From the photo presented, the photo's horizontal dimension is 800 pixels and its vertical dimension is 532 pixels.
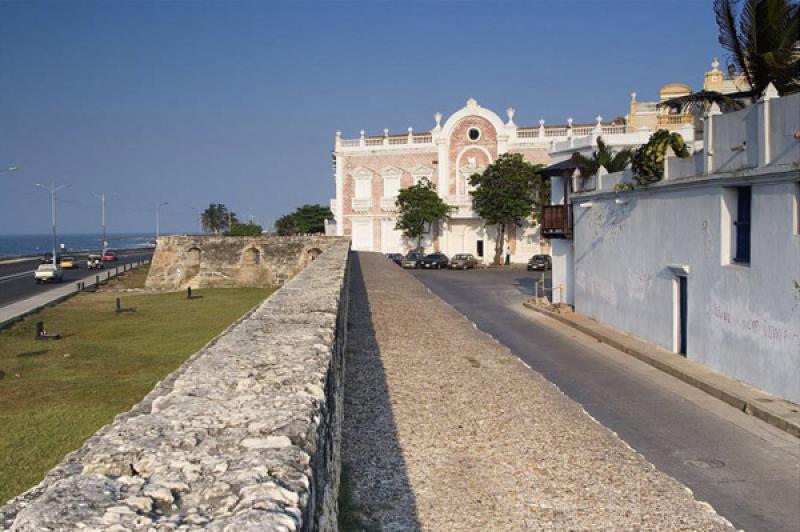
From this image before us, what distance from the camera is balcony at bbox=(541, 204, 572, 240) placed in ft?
89.3

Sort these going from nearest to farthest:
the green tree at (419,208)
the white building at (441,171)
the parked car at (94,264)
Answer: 1. the green tree at (419,208)
2. the white building at (441,171)
3. the parked car at (94,264)

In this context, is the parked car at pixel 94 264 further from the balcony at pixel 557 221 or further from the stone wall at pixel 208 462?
the stone wall at pixel 208 462

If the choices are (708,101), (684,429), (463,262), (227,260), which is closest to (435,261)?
(463,262)

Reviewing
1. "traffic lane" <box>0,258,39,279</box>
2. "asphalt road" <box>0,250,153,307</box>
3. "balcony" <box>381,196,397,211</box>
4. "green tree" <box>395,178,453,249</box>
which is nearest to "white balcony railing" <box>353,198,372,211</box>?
"balcony" <box>381,196,397,211</box>

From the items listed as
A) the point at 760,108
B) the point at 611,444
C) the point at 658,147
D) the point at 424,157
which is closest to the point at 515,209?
Answer: the point at 424,157

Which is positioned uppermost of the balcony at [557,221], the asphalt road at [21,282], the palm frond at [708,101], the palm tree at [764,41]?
the palm tree at [764,41]

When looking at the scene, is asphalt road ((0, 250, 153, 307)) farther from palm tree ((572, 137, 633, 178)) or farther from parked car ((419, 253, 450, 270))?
palm tree ((572, 137, 633, 178))

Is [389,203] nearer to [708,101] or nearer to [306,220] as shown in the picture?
[306,220]

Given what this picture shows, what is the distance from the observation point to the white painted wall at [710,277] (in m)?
12.9

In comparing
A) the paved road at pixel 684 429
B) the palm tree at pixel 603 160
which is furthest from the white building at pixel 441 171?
the paved road at pixel 684 429

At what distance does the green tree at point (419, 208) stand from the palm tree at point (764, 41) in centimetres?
3942

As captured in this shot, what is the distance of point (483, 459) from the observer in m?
7.82

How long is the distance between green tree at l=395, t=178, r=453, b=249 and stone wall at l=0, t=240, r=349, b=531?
50.8 meters

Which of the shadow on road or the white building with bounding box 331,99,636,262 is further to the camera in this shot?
the white building with bounding box 331,99,636,262
